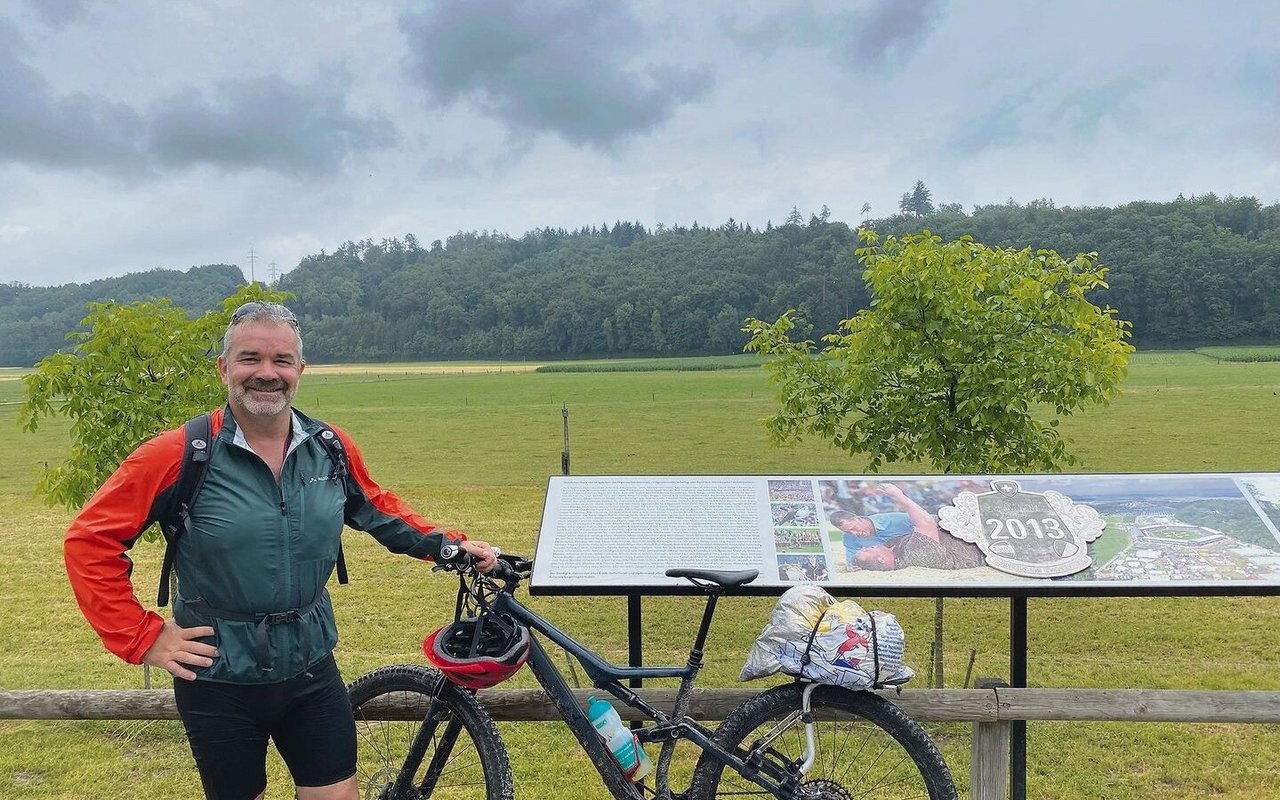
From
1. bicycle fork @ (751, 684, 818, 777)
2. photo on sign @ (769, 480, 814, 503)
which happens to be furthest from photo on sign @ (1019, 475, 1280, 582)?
bicycle fork @ (751, 684, 818, 777)

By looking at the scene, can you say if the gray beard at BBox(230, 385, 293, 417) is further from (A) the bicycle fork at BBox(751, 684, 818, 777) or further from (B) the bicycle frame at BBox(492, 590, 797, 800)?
(A) the bicycle fork at BBox(751, 684, 818, 777)

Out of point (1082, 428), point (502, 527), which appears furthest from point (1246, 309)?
point (502, 527)

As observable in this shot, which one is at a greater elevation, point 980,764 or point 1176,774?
point 980,764

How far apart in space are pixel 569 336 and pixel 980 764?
93206 mm

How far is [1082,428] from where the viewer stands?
29906 millimetres

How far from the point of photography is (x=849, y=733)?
125 inches

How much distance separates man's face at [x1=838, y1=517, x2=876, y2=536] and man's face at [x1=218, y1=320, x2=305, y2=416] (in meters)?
2.41

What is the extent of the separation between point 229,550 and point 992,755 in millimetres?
2837

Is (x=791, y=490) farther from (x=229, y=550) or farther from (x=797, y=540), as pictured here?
(x=229, y=550)

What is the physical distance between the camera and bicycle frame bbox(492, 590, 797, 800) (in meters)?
2.81

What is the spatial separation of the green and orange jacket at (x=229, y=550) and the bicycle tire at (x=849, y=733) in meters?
1.35

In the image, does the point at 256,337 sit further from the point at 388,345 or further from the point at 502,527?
the point at 388,345

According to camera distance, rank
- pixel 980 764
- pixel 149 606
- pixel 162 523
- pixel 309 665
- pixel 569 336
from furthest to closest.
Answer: pixel 569 336, pixel 149 606, pixel 980 764, pixel 309 665, pixel 162 523

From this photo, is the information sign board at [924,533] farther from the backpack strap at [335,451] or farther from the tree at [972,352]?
the tree at [972,352]
